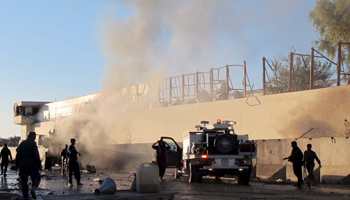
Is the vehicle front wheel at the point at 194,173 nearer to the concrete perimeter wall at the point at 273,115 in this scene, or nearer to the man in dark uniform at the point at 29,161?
the man in dark uniform at the point at 29,161

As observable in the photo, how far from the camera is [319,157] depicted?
50.9 ft

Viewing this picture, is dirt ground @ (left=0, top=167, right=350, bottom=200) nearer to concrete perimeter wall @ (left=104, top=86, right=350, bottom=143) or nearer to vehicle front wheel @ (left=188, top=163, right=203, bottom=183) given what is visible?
vehicle front wheel @ (left=188, top=163, right=203, bottom=183)

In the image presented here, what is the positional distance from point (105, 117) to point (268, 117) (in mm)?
14029

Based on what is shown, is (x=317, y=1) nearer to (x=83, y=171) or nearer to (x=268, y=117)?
(x=268, y=117)

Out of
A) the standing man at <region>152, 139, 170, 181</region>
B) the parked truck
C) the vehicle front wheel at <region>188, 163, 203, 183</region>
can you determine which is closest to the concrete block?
the parked truck

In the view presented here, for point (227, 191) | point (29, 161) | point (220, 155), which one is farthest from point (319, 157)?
point (29, 161)

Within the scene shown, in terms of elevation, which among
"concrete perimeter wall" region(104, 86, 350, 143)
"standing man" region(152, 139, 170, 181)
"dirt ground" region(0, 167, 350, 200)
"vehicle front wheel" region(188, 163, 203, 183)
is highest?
"concrete perimeter wall" region(104, 86, 350, 143)

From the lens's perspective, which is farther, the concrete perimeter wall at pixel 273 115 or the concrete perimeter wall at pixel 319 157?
the concrete perimeter wall at pixel 273 115

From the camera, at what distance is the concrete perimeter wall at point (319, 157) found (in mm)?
14648

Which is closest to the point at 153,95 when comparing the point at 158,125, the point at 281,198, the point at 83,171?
the point at 158,125

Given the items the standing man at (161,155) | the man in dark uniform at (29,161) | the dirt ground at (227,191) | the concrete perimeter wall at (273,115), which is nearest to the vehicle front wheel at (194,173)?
the dirt ground at (227,191)

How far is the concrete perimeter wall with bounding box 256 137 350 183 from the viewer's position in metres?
14.6

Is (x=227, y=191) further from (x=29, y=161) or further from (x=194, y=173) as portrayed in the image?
(x=29, y=161)

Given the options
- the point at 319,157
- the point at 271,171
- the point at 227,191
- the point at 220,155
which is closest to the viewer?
the point at 227,191
